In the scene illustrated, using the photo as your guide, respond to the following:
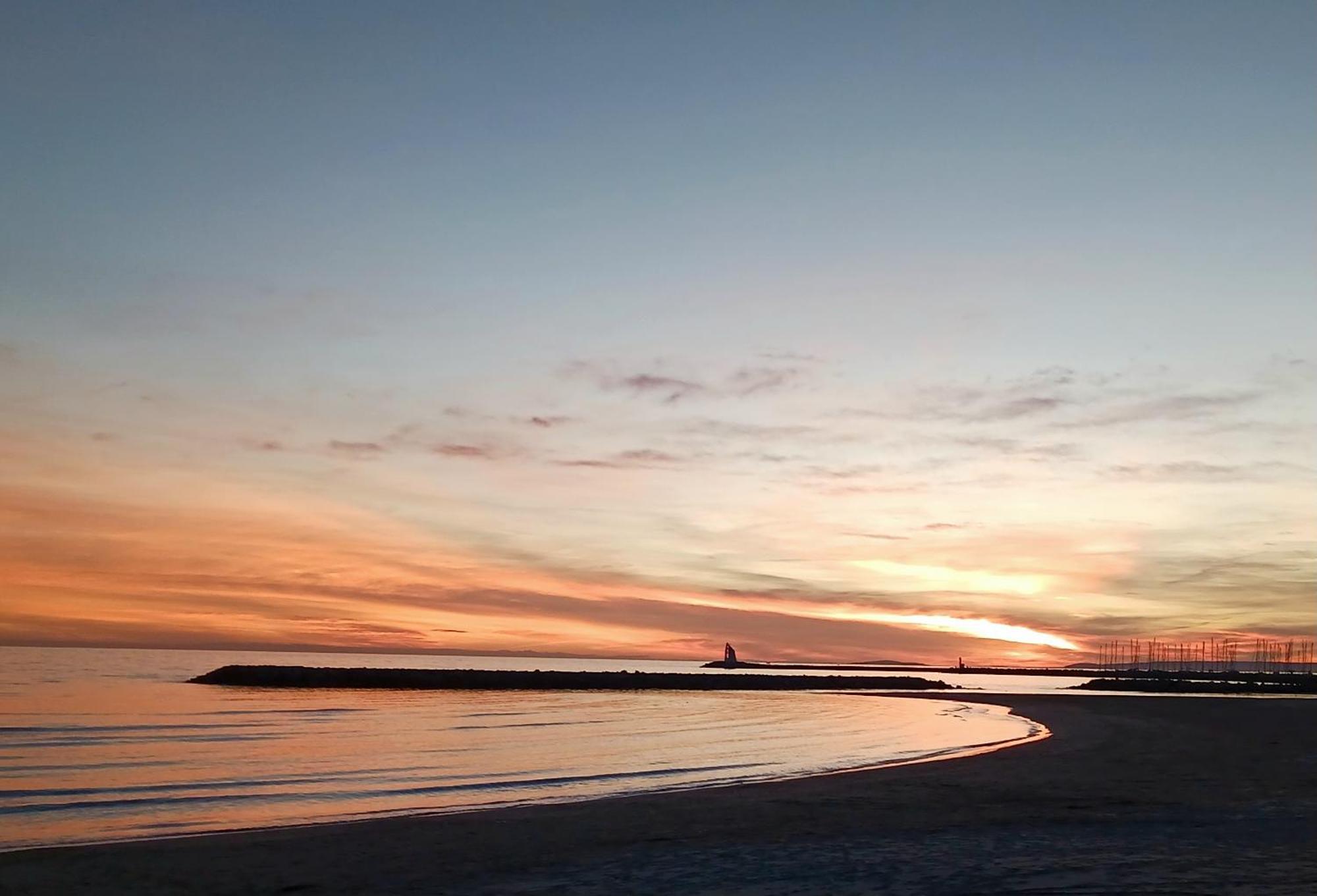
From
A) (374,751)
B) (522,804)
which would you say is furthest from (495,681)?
(522,804)

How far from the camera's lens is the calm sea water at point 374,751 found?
74.0ft

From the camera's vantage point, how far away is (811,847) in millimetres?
15727

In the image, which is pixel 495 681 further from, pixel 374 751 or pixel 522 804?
pixel 522 804

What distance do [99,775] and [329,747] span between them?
Answer: 9189 mm

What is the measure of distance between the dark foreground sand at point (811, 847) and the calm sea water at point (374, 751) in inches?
145

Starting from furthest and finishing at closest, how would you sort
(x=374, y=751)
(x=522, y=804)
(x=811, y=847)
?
1. (x=374, y=751)
2. (x=522, y=804)
3. (x=811, y=847)

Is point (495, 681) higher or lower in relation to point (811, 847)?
lower

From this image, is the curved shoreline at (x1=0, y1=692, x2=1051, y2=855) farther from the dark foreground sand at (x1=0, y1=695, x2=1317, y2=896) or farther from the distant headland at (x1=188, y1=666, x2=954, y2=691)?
the distant headland at (x1=188, y1=666, x2=954, y2=691)

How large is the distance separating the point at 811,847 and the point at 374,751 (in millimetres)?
23603

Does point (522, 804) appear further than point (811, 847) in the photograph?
Yes

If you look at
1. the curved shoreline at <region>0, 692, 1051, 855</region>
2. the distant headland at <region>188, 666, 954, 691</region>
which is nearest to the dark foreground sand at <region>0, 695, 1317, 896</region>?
the curved shoreline at <region>0, 692, 1051, 855</region>

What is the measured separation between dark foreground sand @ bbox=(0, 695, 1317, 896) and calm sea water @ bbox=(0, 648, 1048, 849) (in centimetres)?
369

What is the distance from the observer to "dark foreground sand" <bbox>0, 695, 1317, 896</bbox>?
12.9m

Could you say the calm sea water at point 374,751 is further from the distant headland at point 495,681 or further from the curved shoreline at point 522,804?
the distant headland at point 495,681
